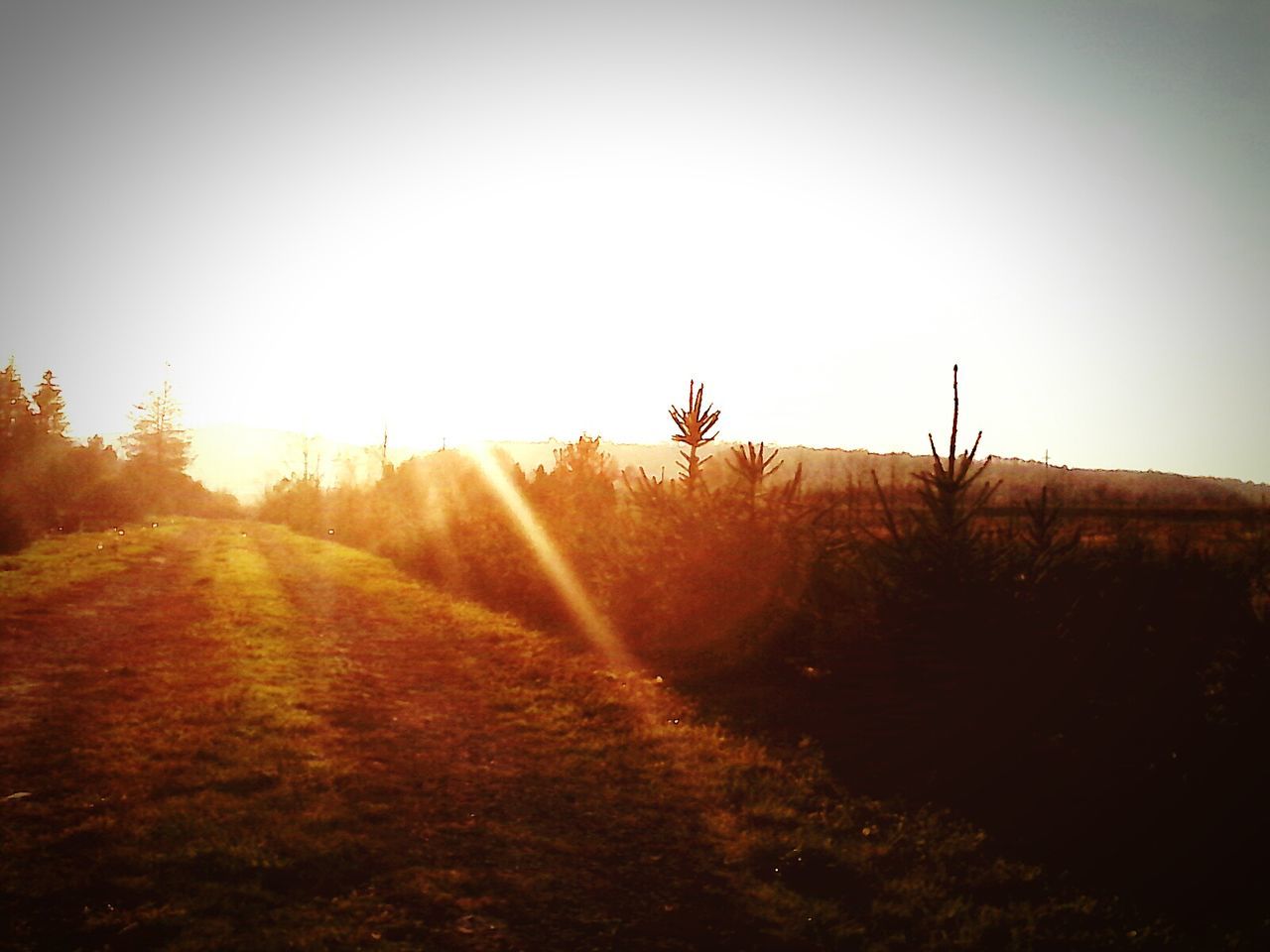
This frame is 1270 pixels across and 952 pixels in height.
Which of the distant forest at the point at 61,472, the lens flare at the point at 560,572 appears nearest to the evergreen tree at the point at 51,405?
the distant forest at the point at 61,472

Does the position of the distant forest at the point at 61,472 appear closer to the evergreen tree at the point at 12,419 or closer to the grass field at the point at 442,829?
the evergreen tree at the point at 12,419

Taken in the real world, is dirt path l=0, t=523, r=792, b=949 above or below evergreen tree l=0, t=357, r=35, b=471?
below

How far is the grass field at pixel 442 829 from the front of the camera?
16.1 feet

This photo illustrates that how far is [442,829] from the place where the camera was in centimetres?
A: 641

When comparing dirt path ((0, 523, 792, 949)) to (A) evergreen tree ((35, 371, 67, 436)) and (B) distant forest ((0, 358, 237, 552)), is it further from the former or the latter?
(A) evergreen tree ((35, 371, 67, 436))

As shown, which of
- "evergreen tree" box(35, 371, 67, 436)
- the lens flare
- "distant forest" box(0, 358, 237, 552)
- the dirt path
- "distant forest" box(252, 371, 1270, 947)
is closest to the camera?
the dirt path

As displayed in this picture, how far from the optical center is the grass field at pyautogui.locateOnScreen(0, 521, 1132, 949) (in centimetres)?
490

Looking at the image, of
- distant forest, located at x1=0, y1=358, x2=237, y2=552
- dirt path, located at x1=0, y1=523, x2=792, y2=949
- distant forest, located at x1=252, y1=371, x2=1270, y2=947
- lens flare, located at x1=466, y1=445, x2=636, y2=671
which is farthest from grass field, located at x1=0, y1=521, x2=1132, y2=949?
distant forest, located at x1=0, y1=358, x2=237, y2=552

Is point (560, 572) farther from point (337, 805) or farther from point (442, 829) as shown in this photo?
point (442, 829)

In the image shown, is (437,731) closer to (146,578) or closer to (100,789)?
(100,789)

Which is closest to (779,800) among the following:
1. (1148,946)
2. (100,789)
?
(1148,946)

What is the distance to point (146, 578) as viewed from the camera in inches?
982

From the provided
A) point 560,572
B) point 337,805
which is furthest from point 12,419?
point 337,805

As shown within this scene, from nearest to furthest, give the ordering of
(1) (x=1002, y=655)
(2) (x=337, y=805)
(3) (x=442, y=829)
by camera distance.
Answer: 1. (3) (x=442, y=829)
2. (2) (x=337, y=805)
3. (1) (x=1002, y=655)
